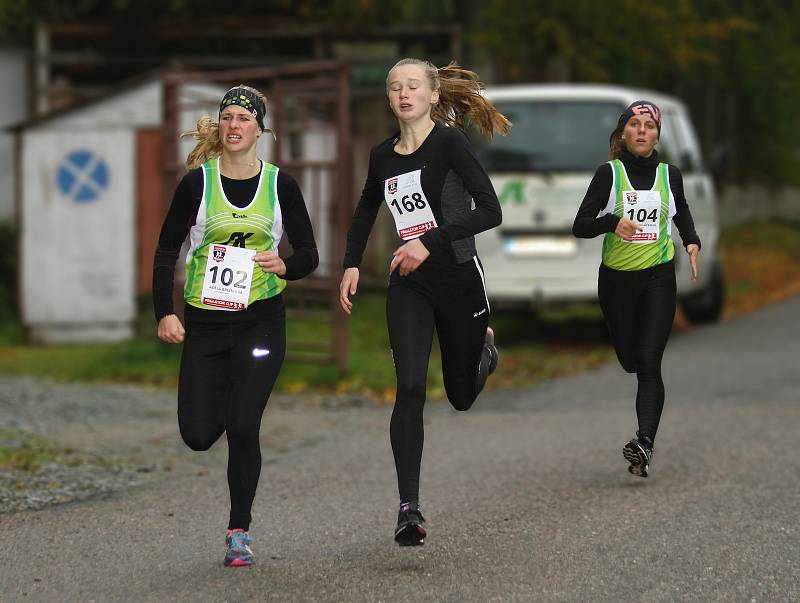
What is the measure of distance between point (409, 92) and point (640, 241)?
4.30 feet

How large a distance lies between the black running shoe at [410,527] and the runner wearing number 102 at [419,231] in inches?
1.7

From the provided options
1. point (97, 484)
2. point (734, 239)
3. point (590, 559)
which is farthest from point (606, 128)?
point (734, 239)

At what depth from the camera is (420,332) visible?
6.27 meters

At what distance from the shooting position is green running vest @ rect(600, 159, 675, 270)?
684 cm

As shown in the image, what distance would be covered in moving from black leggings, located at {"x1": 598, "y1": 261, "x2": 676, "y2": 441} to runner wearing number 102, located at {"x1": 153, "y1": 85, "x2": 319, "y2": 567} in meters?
1.60

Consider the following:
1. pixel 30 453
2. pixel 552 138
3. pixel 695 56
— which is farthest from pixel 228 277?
pixel 695 56

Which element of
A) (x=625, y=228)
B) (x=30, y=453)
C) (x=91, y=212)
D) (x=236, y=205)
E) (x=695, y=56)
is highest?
Result: (x=695, y=56)

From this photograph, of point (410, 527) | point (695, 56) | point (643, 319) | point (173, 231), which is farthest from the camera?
point (695, 56)

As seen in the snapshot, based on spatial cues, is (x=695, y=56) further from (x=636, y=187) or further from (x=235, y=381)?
(x=235, y=381)

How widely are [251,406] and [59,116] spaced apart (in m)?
12.5

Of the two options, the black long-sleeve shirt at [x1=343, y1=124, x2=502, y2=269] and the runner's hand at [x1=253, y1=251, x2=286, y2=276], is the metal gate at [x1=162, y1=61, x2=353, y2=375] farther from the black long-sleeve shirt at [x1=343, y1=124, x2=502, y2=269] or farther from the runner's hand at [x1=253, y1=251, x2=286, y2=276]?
the runner's hand at [x1=253, y1=251, x2=286, y2=276]

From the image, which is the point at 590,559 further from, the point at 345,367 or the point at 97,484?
the point at 345,367

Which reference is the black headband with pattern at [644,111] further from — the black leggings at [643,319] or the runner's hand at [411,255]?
the runner's hand at [411,255]

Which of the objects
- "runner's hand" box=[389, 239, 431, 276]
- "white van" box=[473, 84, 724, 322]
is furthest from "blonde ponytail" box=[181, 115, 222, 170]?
"white van" box=[473, 84, 724, 322]
